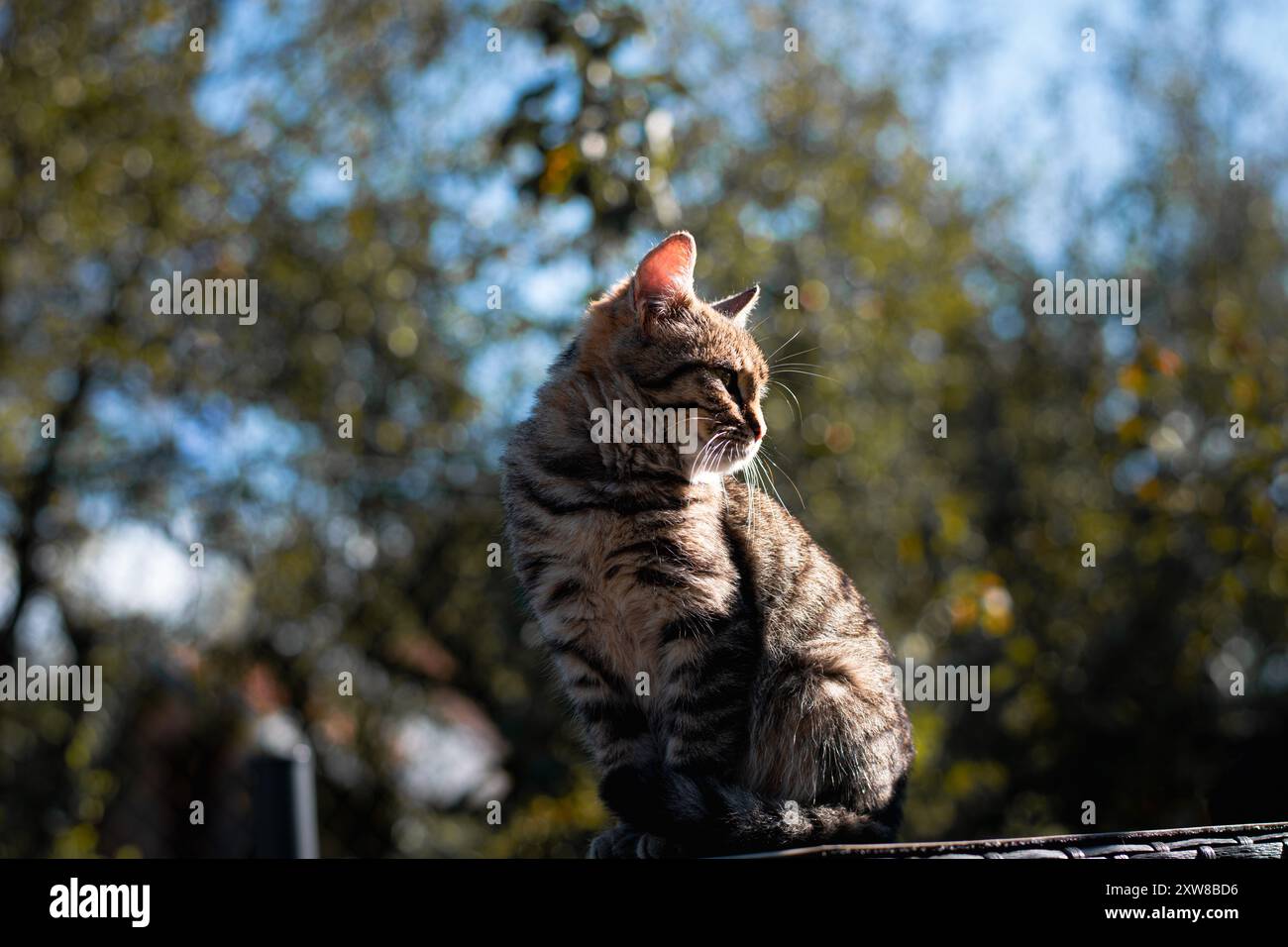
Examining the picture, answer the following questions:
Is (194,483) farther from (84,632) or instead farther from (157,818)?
(157,818)

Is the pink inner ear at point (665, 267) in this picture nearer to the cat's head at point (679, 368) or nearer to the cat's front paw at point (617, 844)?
the cat's head at point (679, 368)

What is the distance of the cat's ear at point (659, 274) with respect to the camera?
2826 millimetres

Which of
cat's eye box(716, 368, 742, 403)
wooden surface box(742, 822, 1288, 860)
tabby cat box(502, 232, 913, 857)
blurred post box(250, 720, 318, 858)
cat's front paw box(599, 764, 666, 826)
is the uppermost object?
cat's eye box(716, 368, 742, 403)

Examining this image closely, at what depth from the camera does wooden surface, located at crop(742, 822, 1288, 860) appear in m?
1.84

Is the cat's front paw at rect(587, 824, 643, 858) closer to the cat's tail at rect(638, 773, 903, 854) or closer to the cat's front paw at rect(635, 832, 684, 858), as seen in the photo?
the cat's front paw at rect(635, 832, 684, 858)

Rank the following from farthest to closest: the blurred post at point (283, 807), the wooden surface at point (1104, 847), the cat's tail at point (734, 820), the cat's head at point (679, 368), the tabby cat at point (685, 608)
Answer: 1. the blurred post at point (283, 807)
2. the cat's head at point (679, 368)
3. the tabby cat at point (685, 608)
4. the cat's tail at point (734, 820)
5. the wooden surface at point (1104, 847)

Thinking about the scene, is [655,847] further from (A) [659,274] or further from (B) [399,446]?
(B) [399,446]

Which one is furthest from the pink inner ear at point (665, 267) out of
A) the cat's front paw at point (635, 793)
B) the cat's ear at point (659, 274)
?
the cat's front paw at point (635, 793)

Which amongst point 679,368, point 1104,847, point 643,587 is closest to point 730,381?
point 679,368

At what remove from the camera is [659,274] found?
2854 mm

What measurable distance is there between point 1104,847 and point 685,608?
101 cm

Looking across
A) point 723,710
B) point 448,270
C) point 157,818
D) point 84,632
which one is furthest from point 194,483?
point 723,710

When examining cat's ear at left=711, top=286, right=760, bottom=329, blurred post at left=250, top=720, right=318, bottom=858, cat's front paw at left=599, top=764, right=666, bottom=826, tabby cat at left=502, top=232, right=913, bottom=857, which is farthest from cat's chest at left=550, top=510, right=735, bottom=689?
blurred post at left=250, top=720, right=318, bottom=858

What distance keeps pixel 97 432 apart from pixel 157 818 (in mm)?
2581
